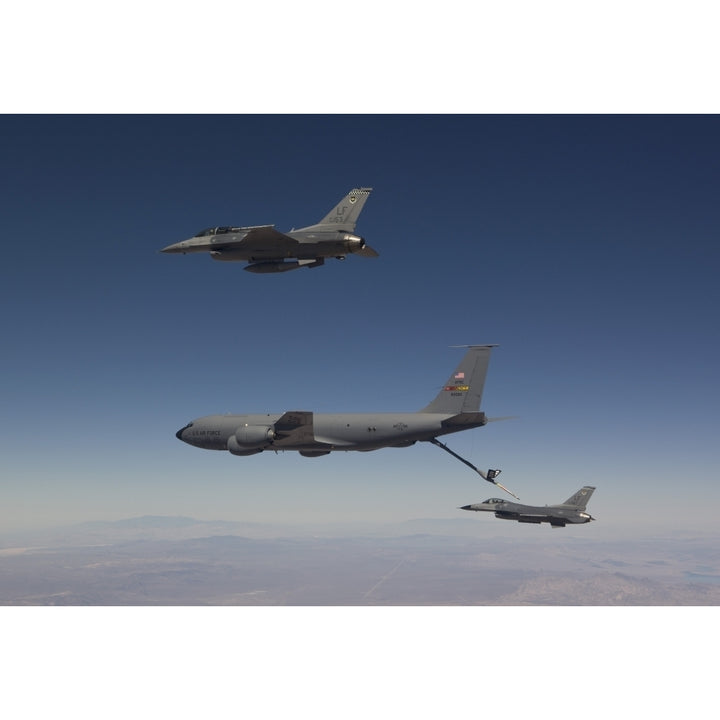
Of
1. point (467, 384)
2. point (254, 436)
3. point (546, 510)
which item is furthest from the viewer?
point (546, 510)

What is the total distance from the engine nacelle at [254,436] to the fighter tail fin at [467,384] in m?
7.87

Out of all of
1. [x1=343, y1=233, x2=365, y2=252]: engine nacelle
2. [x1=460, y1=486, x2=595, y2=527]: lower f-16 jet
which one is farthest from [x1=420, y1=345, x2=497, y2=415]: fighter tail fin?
[x1=460, y1=486, x2=595, y2=527]: lower f-16 jet

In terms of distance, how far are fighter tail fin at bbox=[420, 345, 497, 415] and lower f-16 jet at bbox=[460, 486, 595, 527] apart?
13714mm

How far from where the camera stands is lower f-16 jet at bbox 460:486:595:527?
40656 millimetres

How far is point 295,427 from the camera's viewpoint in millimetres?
30562

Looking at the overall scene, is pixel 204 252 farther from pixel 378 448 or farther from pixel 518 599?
pixel 518 599

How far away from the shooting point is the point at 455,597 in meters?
176

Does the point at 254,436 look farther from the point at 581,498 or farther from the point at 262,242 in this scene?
the point at 581,498

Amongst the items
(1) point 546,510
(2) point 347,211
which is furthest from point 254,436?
(1) point 546,510

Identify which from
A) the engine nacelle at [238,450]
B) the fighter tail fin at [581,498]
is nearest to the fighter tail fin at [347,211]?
the engine nacelle at [238,450]

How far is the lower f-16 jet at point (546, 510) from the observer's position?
133ft

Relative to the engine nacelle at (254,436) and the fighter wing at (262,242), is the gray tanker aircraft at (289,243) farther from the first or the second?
the engine nacelle at (254,436)

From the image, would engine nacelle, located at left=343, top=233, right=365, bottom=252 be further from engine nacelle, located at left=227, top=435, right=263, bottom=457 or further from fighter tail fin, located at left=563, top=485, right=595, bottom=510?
fighter tail fin, located at left=563, top=485, right=595, bottom=510

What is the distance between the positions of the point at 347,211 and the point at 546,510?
24620 mm
